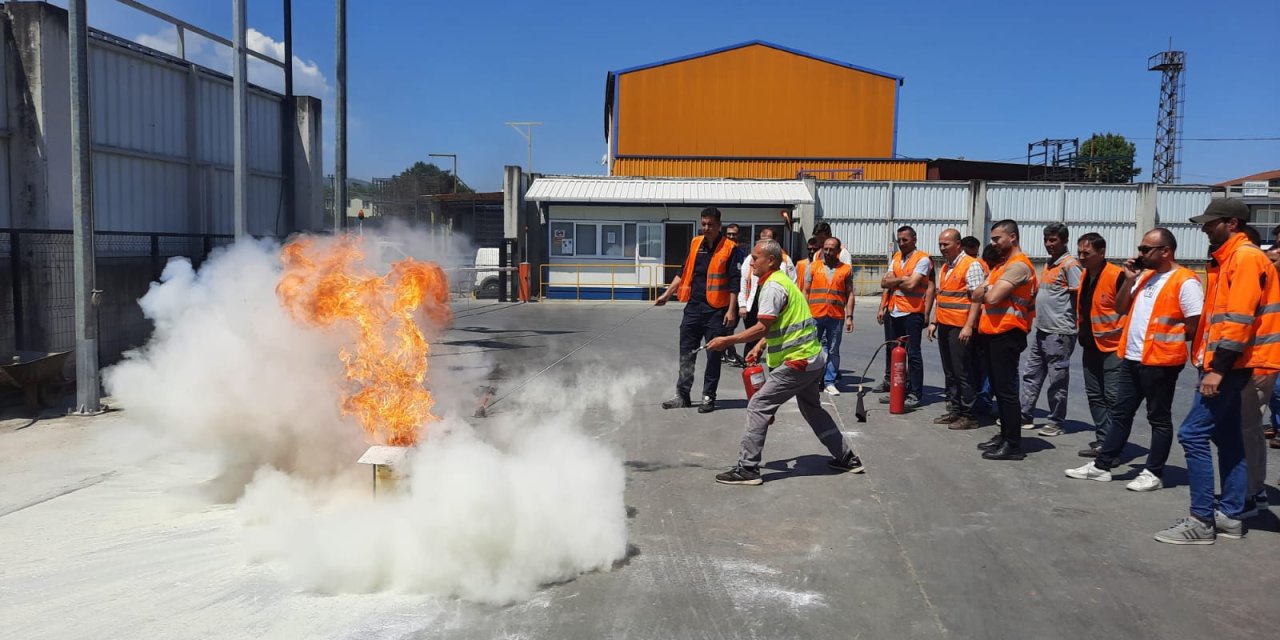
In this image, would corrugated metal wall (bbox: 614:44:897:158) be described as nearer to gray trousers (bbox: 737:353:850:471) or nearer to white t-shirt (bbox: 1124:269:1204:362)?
gray trousers (bbox: 737:353:850:471)

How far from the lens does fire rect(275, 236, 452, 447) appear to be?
557 centimetres

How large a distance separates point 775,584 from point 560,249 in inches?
921

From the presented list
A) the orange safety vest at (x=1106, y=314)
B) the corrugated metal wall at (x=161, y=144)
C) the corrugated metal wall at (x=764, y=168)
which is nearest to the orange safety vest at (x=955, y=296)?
the orange safety vest at (x=1106, y=314)

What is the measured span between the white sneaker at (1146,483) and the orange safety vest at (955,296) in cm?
214

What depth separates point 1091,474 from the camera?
633cm

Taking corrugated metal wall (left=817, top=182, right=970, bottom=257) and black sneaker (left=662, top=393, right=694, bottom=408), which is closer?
black sneaker (left=662, top=393, right=694, bottom=408)

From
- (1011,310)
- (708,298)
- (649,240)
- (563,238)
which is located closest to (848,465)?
→ (1011,310)

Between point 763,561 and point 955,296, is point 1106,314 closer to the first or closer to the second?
point 955,296

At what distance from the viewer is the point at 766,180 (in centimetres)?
2877

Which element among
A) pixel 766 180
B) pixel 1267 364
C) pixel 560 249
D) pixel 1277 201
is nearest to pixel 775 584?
pixel 1267 364

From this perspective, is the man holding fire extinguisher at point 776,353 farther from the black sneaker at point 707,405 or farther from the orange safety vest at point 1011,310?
the black sneaker at point 707,405

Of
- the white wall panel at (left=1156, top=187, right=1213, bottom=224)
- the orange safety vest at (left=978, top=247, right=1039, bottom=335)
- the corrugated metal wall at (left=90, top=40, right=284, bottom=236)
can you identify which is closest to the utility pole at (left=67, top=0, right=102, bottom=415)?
the corrugated metal wall at (left=90, top=40, right=284, bottom=236)

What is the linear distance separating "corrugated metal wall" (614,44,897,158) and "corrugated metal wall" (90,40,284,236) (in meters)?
20.6

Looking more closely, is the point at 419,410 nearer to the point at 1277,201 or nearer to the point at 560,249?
the point at 560,249
